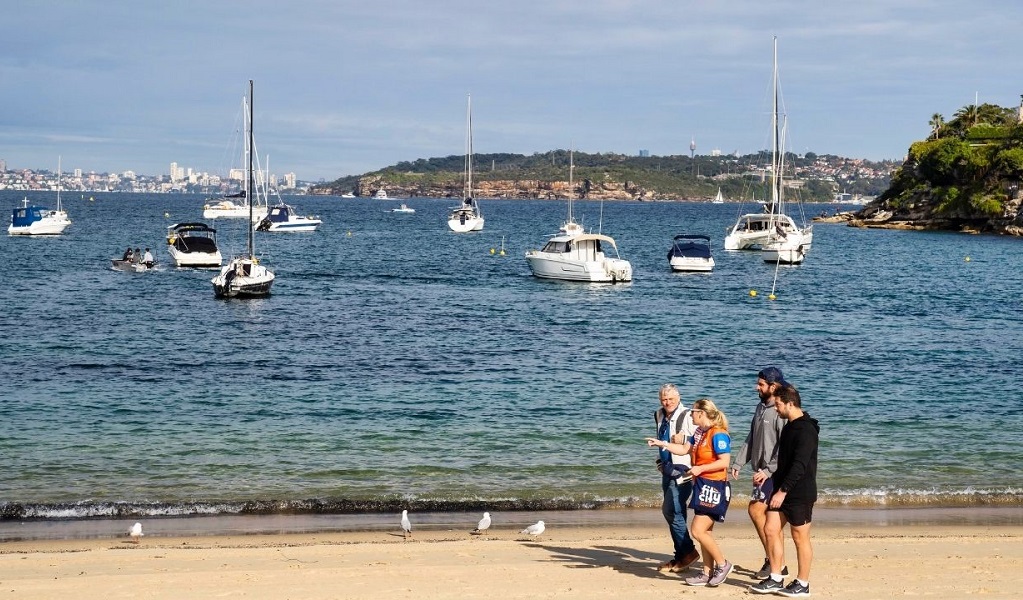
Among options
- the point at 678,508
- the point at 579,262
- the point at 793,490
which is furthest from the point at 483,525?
the point at 579,262

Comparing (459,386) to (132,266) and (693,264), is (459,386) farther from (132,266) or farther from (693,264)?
(132,266)

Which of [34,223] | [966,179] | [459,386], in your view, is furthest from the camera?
[966,179]

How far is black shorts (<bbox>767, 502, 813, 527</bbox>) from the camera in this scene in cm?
1003

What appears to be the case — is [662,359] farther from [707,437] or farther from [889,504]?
[707,437]

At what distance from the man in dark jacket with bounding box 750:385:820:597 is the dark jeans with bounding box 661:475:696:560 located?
0.84m

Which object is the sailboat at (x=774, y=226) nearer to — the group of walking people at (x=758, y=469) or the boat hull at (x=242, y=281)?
the boat hull at (x=242, y=281)

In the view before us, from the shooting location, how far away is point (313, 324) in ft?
123

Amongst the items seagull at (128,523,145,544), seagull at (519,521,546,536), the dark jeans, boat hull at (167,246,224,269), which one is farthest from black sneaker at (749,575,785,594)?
boat hull at (167,246,224,269)

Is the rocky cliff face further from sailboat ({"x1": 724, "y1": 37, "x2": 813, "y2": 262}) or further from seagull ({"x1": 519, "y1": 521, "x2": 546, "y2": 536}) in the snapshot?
seagull ({"x1": 519, "y1": 521, "x2": 546, "y2": 536})

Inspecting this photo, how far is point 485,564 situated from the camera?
39.6 feet

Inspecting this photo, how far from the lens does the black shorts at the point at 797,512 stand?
10.0m

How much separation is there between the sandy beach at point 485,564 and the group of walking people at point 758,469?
56cm

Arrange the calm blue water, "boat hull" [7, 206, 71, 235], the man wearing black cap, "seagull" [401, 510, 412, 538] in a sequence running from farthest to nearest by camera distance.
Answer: "boat hull" [7, 206, 71, 235], the calm blue water, "seagull" [401, 510, 412, 538], the man wearing black cap

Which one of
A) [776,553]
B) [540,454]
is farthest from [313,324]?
[776,553]
